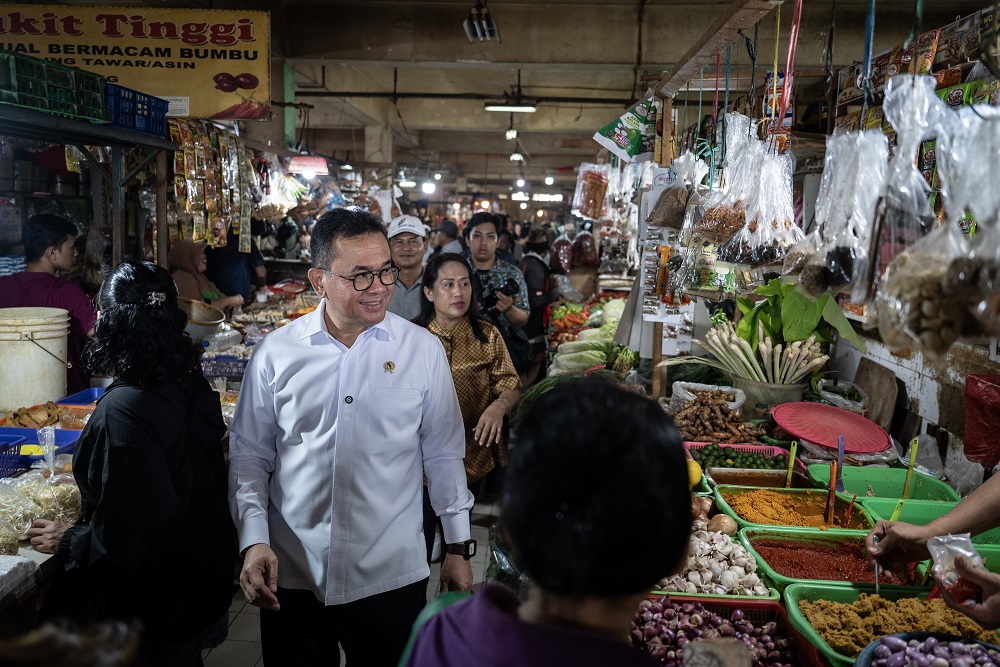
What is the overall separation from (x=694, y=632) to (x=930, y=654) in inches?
25.4

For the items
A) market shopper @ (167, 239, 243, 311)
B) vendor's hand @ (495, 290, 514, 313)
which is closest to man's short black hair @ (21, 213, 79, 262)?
market shopper @ (167, 239, 243, 311)

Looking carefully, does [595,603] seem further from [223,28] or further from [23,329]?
[223,28]

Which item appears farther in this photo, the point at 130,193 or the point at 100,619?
the point at 130,193

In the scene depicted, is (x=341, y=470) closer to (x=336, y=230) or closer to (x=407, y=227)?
(x=336, y=230)

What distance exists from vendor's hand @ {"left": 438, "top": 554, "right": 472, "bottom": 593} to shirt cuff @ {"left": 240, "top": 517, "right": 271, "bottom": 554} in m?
0.57

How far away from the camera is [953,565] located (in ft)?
5.42

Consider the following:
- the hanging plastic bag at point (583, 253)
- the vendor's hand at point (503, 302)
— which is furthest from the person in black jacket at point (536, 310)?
the hanging plastic bag at point (583, 253)

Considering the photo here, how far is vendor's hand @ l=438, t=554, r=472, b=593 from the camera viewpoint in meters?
2.15

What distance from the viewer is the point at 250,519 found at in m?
2.07

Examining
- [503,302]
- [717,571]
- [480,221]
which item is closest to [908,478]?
[717,571]

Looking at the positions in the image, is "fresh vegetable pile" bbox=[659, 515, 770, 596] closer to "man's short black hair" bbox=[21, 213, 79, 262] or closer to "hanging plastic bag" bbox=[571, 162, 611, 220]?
"man's short black hair" bbox=[21, 213, 79, 262]

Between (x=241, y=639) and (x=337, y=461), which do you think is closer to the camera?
(x=337, y=461)

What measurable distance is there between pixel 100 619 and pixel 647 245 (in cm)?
304

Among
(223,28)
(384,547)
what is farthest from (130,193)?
(384,547)
